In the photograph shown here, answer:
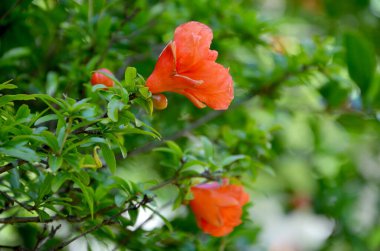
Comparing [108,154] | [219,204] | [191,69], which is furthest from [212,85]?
[219,204]

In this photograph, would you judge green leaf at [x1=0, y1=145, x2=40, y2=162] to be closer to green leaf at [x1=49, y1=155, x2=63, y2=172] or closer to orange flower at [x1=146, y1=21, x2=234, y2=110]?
green leaf at [x1=49, y1=155, x2=63, y2=172]

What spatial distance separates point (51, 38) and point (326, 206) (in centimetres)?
92

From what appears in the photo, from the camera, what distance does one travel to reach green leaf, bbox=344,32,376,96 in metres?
1.13

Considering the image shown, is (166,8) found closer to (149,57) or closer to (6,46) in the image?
(149,57)

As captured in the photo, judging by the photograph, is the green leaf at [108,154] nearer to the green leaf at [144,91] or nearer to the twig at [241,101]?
the green leaf at [144,91]

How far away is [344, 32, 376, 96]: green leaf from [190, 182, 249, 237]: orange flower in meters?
0.39

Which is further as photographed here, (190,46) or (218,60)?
(218,60)

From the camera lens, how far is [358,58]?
1131 mm

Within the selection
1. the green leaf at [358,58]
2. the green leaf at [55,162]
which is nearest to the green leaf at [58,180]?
the green leaf at [55,162]

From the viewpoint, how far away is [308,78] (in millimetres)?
1111

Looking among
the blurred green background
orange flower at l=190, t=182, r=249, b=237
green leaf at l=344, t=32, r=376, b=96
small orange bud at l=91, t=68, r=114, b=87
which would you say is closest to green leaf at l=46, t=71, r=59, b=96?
the blurred green background

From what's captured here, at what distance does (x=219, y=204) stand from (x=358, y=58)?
0.44m

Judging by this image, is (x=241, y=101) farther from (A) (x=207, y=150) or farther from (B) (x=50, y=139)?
(B) (x=50, y=139)

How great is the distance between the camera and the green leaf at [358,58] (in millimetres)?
1126
